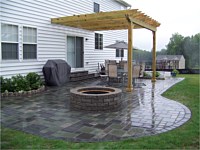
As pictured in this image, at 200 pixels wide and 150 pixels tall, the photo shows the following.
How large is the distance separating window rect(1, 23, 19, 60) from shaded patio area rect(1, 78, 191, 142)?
2.04 metres

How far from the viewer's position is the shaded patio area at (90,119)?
12.4 feet

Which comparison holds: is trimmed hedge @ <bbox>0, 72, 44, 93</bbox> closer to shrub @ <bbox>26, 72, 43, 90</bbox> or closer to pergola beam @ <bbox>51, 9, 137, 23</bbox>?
shrub @ <bbox>26, 72, 43, 90</bbox>

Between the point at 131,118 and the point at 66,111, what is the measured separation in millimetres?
1623

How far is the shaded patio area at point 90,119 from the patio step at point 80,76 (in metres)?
4.63

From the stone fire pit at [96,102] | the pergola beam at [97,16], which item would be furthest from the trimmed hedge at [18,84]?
the pergola beam at [97,16]

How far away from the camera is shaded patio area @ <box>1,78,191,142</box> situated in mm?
3771

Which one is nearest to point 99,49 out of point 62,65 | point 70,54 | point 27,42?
point 70,54

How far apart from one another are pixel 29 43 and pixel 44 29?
1.15m

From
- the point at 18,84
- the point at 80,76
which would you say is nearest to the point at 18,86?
the point at 18,84

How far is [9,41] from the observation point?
7.87m

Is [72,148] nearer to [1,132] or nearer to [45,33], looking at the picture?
[1,132]

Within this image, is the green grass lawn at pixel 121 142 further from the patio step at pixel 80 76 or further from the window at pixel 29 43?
the patio step at pixel 80 76

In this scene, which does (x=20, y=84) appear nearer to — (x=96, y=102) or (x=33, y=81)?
(x=33, y=81)

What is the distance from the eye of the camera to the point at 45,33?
9.63 metres
